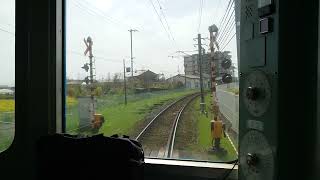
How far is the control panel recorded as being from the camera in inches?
51.5

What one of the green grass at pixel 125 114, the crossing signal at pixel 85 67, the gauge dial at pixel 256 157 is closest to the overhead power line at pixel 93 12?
the crossing signal at pixel 85 67

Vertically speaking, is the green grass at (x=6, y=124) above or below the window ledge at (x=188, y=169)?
above

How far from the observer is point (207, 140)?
1920 millimetres

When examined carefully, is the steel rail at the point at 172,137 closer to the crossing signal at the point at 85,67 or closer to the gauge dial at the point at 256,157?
the gauge dial at the point at 256,157

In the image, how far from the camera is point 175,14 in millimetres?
1964

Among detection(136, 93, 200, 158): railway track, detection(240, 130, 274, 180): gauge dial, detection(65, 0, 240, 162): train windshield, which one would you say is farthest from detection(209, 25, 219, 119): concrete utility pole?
detection(240, 130, 274, 180): gauge dial

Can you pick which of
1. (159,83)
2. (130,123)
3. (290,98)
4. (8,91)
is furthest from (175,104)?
(8,91)

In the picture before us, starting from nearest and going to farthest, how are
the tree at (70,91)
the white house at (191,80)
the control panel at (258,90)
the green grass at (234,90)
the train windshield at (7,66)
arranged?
1. the control panel at (258,90)
2. the green grass at (234,90)
3. the white house at (191,80)
4. the train windshield at (7,66)
5. the tree at (70,91)

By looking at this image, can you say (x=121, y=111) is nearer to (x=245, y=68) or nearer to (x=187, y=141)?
(x=187, y=141)

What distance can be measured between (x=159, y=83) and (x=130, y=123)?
327 mm

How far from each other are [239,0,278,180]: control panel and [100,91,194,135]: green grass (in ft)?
2.36

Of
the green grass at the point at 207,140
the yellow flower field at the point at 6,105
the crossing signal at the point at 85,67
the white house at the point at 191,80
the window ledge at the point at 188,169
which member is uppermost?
the crossing signal at the point at 85,67

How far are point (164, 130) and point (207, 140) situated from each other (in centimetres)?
28

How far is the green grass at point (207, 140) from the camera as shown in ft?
6.14
